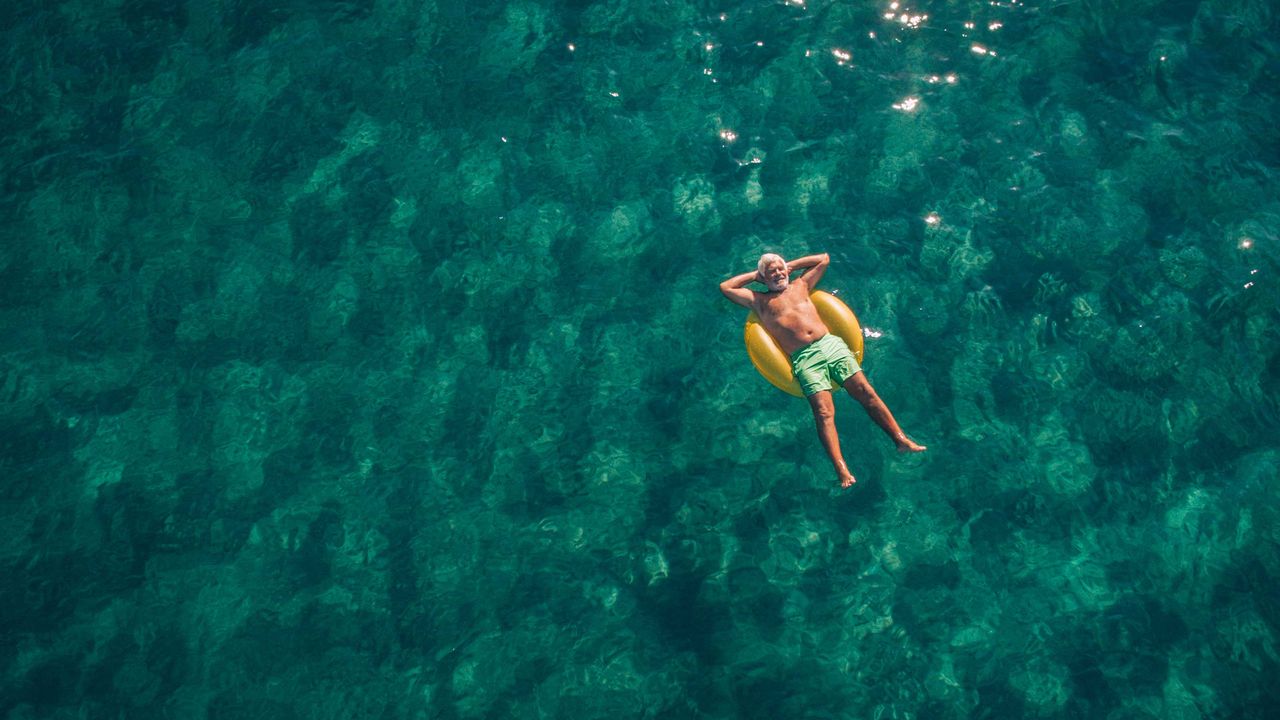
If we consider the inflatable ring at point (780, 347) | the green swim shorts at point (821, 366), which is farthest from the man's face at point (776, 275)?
the green swim shorts at point (821, 366)

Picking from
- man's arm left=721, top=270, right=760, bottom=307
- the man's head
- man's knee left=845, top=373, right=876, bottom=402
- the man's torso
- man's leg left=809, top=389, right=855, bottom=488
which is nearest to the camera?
man's leg left=809, top=389, right=855, bottom=488

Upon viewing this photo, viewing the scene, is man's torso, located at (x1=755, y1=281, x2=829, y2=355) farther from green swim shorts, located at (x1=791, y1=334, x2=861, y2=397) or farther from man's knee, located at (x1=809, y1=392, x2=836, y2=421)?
man's knee, located at (x1=809, y1=392, x2=836, y2=421)

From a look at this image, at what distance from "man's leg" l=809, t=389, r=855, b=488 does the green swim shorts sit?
74 millimetres

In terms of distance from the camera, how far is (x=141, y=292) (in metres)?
8.91

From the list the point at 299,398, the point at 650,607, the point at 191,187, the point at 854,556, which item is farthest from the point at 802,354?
the point at 191,187

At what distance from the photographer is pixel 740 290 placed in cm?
802

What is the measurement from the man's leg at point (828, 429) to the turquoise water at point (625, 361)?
0.62m

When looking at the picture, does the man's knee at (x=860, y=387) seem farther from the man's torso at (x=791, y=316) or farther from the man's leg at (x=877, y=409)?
the man's torso at (x=791, y=316)

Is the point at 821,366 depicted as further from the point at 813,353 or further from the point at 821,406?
the point at 821,406

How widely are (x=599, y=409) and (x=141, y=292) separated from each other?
4785 millimetres

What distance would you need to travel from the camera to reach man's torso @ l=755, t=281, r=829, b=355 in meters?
7.51

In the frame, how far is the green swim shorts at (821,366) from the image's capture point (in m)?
7.33

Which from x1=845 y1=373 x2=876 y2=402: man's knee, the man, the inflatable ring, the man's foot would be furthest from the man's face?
Answer: the man's foot

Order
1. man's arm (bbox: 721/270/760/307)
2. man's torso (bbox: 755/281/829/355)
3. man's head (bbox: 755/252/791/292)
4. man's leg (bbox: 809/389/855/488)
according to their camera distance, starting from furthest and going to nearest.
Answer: man's arm (bbox: 721/270/760/307), man's head (bbox: 755/252/791/292), man's torso (bbox: 755/281/829/355), man's leg (bbox: 809/389/855/488)
